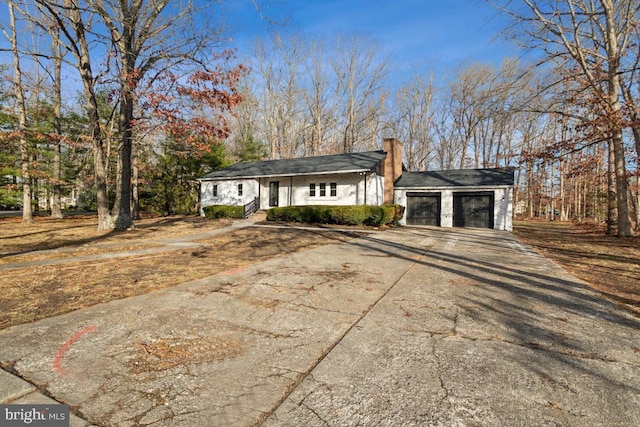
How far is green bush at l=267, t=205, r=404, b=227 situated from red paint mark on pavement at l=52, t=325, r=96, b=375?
49.4 ft

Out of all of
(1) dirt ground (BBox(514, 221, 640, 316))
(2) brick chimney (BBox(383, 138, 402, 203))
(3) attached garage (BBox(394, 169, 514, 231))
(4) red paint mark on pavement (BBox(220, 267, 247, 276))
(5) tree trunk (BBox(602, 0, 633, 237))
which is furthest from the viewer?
(2) brick chimney (BBox(383, 138, 402, 203))

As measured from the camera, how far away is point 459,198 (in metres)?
20.2

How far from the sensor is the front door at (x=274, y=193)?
23.4 meters

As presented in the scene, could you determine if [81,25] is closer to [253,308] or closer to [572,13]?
[253,308]

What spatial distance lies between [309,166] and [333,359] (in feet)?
67.1

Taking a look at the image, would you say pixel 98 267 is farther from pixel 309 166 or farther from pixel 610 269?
pixel 309 166

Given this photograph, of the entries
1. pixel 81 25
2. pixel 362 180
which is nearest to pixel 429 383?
pixel 81 25

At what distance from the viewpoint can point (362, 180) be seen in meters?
20.1

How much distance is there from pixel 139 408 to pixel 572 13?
68.6 feet

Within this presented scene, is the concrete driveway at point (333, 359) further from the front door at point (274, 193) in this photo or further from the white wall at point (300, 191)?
the front door at point (274, 193)

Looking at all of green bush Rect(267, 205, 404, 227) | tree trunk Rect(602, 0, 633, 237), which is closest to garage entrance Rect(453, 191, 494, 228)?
green bush Rect(267, 205, 404, 227)

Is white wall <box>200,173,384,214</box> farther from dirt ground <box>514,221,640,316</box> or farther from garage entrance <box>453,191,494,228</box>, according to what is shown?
dirt ground <box>514,221,640,316</box>

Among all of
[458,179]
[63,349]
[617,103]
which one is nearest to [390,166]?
[458,179]

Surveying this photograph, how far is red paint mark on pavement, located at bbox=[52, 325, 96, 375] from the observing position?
2459mm
